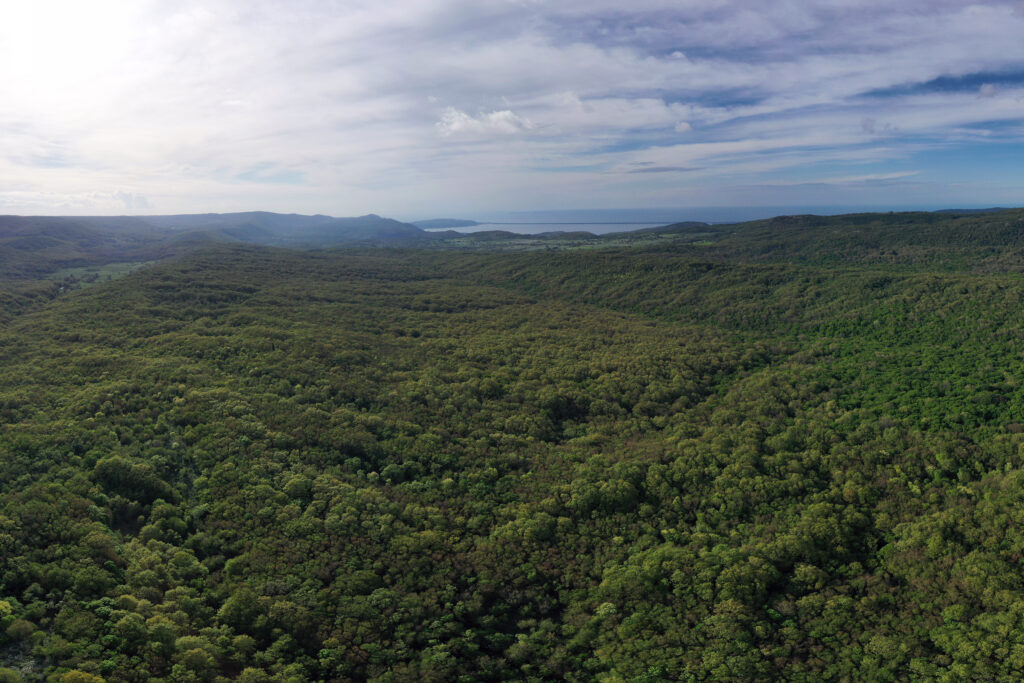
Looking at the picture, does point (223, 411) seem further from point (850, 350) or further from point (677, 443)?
point (850, 350)

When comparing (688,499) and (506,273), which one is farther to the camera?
(506,273)

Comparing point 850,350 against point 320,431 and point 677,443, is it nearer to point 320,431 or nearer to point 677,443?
point 677,443

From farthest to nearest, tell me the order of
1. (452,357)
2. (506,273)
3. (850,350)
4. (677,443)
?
(506,273) < (452,357) < (850,350) < (677,443)

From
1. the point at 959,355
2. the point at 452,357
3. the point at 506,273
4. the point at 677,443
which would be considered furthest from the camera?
the point at 506,273

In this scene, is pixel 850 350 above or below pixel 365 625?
above

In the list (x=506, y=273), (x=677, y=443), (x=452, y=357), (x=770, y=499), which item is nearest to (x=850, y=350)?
(x=677, y=443)

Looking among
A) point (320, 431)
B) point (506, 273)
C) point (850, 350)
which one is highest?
point (506, 273)

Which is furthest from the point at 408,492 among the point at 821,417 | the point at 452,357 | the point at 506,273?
the point at 506,273
